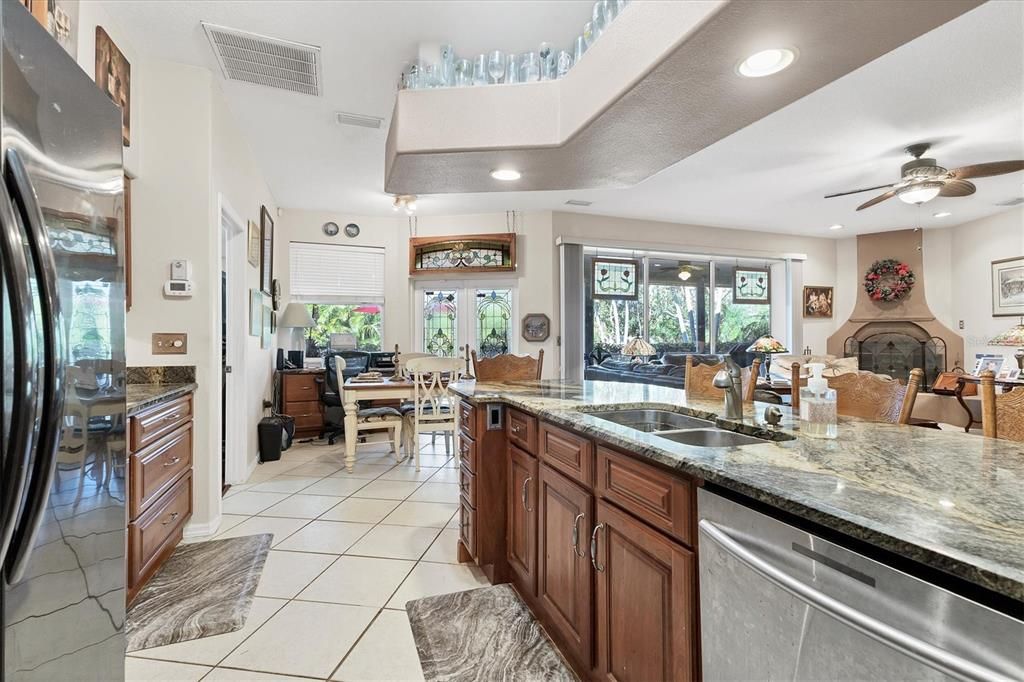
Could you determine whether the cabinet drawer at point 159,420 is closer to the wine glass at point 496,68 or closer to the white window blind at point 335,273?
the wine glass at point 496,68

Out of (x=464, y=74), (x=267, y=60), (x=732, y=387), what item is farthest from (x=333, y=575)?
(x=267, y=60)

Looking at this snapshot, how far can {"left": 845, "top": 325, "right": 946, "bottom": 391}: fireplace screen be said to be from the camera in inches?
270

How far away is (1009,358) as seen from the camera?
5.81m

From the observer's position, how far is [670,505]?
1.10 metres

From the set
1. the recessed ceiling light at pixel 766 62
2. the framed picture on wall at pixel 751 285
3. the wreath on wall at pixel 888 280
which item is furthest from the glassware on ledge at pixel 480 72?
the wreath on wall at pixel 888 280

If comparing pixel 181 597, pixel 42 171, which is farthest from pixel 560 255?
pixel 42 171

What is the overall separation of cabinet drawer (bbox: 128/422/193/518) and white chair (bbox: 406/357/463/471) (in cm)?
175

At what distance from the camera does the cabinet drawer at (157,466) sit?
1.92 m

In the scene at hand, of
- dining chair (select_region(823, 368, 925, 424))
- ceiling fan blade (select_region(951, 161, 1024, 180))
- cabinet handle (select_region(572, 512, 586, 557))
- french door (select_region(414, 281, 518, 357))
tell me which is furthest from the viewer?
french door (select_region(414, 281, 518, 357))

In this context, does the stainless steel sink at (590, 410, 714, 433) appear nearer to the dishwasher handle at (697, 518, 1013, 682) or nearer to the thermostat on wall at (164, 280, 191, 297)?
the dishwasher handle at (697, 518, 1013, 682)

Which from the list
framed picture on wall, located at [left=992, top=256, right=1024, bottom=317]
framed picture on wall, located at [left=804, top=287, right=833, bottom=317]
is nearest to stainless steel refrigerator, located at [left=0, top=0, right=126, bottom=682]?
framed picture on wall, located at [left=804, top=287, right=833, bottom=317]

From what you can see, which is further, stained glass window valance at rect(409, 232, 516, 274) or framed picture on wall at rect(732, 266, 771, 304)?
framed picture on wall at rect(732, 266, 771, 304)

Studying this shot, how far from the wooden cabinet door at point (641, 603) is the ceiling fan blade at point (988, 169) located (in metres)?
4.00

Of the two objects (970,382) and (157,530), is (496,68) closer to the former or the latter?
(157,530)
